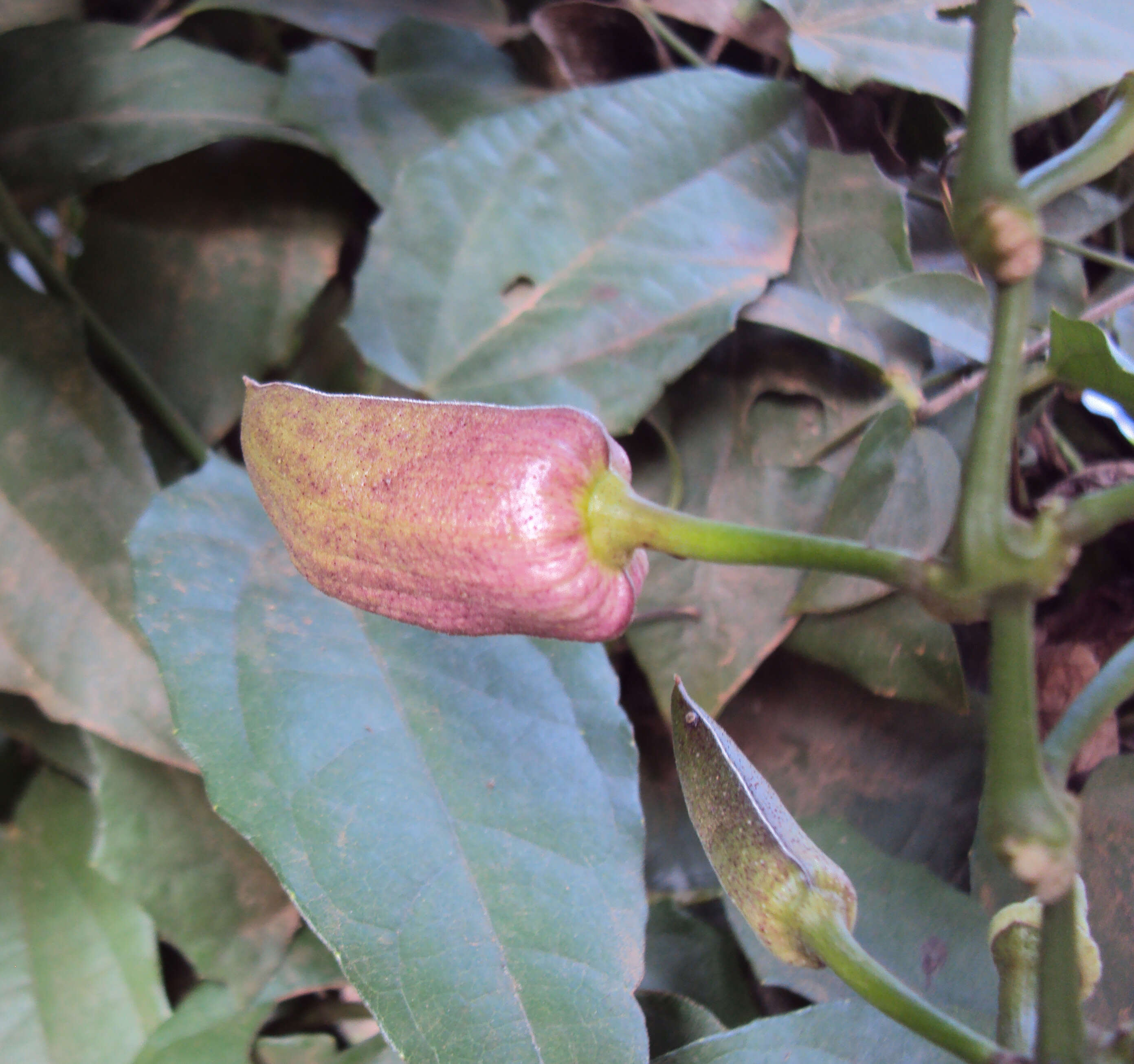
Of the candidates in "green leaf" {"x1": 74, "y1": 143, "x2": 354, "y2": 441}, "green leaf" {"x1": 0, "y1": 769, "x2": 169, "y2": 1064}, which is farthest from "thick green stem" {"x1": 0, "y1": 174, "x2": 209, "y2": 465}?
"green leaf" {"x1": 0, "y1": 769, "x2": 169, "y2": 1064}

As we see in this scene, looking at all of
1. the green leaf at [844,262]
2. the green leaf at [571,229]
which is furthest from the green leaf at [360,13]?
the green leaf at [844,262]

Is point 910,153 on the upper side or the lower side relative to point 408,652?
upper

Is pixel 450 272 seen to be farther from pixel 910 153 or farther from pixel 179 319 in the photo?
pixel 910 153

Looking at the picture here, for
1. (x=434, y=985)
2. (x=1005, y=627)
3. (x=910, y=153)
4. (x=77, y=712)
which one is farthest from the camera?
(x=910, y=153)

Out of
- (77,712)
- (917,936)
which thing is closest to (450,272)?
(77,712)

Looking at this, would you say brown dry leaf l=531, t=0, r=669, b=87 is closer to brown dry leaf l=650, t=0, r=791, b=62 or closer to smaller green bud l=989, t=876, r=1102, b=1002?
brown dry leaf l=650, t=0, r=791, b=62

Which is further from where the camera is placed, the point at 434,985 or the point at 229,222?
the point at 229,222

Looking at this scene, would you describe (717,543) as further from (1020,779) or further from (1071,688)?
(1071,688)

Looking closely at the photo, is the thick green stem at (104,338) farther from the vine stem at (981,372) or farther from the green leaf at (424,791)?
the vine stem at (981,372)
